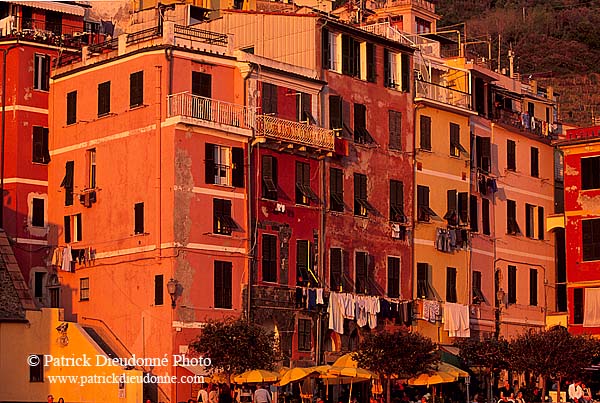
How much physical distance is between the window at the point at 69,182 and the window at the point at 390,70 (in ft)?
49.3

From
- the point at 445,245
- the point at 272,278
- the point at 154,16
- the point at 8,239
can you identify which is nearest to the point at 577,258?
the point at 445,245

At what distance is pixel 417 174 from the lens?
67.6 meters

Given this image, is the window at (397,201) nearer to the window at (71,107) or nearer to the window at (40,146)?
the window at (71,107)

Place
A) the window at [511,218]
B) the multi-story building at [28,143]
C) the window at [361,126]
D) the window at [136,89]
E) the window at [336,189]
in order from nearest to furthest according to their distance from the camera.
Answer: the window at [136,89] → the multi-story building at [28,143] → the window at [336,189] → the window at [361,126] → the window at [511,218]

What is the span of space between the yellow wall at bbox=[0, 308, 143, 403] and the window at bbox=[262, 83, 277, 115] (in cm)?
1212

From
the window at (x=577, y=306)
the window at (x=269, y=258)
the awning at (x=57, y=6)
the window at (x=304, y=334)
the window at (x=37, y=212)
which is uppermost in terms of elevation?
the awning at (x=57, y=6)

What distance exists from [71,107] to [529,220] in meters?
25.6

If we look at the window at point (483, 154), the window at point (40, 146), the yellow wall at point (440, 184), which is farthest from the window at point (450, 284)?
the window at point (40, 146)

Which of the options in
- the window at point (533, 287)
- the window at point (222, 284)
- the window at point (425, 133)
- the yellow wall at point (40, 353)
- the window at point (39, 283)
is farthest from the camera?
the window at point (533, 287)

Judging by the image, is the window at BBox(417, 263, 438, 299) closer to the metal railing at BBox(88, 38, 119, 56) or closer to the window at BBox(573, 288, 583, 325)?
the window at BBox(573, 288, 583, 325)

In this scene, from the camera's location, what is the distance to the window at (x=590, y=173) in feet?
238

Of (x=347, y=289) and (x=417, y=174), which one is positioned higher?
(x=417, y=174)

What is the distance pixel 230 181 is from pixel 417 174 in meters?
12.2

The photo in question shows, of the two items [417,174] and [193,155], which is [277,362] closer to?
[193,155]
